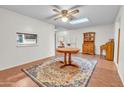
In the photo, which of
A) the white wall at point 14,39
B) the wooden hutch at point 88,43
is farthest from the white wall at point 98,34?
the white wall at point 14,39

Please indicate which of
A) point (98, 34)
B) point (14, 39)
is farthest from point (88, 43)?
point (14, 39)

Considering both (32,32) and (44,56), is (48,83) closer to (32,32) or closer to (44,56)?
(32,32)

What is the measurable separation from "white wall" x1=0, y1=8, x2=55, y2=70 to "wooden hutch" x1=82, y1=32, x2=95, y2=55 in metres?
3.28

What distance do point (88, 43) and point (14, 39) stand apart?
5.40 metres

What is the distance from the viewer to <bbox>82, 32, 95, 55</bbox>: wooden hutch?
25.0ft

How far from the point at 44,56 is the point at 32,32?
1595 mm

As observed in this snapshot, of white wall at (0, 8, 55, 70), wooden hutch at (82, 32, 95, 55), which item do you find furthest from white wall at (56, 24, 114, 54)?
white wall at (0, 8, 55, 70)

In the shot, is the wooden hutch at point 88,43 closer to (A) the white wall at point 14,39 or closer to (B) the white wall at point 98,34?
(B) the white wall at point 98,34

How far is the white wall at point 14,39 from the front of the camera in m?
3.57

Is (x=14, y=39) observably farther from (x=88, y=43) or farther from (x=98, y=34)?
(x=98, y=34)

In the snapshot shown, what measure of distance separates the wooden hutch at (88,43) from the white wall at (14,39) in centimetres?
328

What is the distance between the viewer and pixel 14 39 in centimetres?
400
